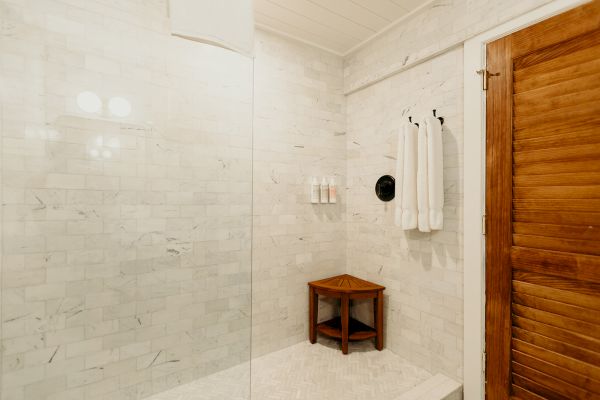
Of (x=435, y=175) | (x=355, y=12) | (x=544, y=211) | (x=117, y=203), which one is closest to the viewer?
(x=117, y=203)

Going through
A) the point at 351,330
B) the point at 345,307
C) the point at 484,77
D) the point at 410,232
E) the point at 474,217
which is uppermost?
the point at 484,77

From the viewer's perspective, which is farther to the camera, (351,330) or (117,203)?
(351,330)

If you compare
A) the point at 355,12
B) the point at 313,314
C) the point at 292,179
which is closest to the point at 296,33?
the point at 355,12

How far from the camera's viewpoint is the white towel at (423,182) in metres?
1.69

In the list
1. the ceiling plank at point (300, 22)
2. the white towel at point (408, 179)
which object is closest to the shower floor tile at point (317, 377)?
the white towel at point (408, 179)

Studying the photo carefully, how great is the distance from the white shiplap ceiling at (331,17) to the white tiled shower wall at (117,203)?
758mm

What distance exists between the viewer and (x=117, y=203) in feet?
3.56

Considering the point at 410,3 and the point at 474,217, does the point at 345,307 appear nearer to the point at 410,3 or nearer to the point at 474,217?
the point at 474,217

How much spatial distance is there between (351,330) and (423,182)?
3.89ft

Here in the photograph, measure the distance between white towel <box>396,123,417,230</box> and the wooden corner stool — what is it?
56cm

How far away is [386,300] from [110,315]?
1677 mm

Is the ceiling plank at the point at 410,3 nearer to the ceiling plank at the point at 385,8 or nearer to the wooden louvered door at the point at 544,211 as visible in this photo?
the ceiling plank at the point at 385,8

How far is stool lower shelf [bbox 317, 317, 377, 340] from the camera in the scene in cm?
203

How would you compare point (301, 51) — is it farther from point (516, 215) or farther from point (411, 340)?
point (411, 340)
